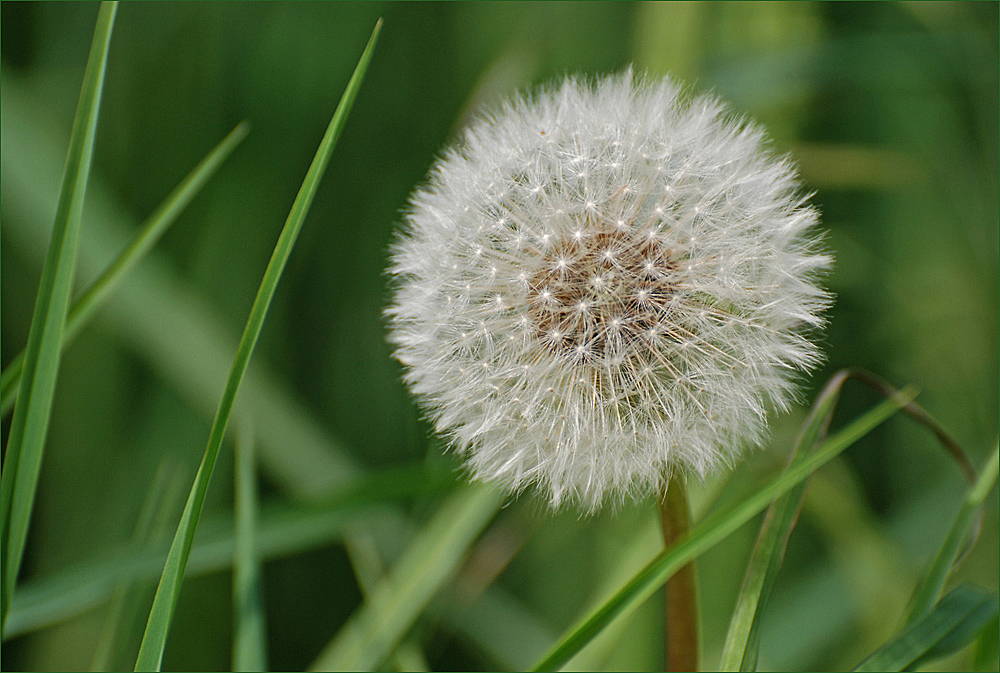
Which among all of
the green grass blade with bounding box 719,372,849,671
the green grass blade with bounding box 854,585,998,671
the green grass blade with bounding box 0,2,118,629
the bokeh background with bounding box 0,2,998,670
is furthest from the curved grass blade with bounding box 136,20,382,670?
the bokeh background with bounding box 0,2,998,670

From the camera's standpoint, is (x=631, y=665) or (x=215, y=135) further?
(x=215, y=135)

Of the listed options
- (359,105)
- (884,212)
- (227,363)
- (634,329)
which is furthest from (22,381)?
(884,212)

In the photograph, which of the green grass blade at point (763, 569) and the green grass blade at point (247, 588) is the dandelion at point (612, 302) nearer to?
the green grass blade at point (763, 569)

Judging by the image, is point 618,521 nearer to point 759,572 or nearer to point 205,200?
point 759,572

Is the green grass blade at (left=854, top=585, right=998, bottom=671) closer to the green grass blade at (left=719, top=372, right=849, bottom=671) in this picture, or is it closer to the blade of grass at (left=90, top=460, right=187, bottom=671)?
the green grass blade at (left=719, top=372, right=849, bottom=671)

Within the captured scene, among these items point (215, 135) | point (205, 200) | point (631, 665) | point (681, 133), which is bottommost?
point (631, 665)

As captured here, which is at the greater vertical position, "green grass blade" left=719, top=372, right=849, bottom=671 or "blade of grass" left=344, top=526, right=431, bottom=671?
"green grass blade" left=719, top=372, right=849, bottom=671

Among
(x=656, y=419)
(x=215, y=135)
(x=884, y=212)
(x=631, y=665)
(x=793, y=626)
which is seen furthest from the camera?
(x=884, y=212)

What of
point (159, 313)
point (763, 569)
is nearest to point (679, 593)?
point (763, 569)
